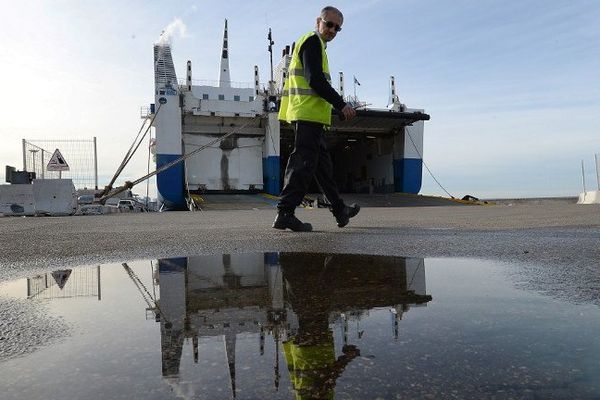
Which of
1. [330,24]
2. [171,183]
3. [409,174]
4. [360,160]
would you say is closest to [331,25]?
[330,24]

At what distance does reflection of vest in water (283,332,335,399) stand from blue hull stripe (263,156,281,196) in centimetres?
2003

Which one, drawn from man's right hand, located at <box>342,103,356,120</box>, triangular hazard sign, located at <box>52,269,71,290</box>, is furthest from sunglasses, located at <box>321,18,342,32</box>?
triangular hazard sign, located at <box>52,269,71,290</box>

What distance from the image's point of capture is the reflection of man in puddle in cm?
93

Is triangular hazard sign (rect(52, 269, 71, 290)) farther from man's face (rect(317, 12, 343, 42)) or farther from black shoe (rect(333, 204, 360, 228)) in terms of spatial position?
man's face (rect(317, 12, 343, 42))

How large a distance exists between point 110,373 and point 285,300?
2.43 feet

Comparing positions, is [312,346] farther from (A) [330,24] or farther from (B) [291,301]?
(A) [330,24]

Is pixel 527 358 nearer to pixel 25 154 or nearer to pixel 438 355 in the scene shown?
pixel 438 355

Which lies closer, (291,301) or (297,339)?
(297,339)

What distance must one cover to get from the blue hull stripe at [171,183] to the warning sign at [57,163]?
3901 millimetres

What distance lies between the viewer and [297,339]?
3.97 feet

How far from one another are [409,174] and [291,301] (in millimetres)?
21331

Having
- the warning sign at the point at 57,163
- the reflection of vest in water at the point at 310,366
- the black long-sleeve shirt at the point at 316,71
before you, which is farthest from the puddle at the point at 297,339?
the warning sign at the point at 57,163

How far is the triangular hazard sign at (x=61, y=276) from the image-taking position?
213cm

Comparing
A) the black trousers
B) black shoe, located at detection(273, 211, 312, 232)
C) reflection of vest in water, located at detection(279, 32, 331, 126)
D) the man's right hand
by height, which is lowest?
black shoe, located at detection(273, 211, 312, 232)
